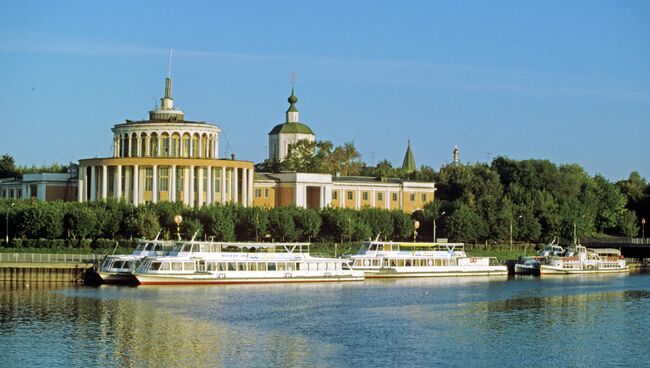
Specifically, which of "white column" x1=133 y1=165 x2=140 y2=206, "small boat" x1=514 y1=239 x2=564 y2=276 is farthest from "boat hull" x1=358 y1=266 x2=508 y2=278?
"white column" x1=133 y1=165 x2=140 y2=206

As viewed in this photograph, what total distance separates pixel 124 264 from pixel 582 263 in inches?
2039

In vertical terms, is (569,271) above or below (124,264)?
below

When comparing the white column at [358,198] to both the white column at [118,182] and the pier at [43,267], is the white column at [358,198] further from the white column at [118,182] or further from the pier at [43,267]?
the pier at [43,267]

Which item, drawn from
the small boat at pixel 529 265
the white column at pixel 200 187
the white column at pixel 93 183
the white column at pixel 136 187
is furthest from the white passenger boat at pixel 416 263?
the white column at pixel 93 183

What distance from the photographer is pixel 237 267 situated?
95438 millimetres

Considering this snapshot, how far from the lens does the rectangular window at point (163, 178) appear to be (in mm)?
130250

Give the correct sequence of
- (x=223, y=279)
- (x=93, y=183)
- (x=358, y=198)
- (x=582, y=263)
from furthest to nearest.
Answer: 1. (x=358, y=198)
2. (x=93, y=183)
3. (x=582, y=263)
4. (x=223, y=279)

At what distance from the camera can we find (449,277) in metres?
109

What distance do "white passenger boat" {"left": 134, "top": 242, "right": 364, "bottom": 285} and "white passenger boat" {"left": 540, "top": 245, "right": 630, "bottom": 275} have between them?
25.2 metres

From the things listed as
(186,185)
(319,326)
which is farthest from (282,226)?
(319,326)

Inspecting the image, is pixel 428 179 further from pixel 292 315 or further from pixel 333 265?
pixel 292 315

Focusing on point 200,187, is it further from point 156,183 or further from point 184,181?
point 156,183

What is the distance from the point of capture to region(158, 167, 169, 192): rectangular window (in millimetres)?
130250

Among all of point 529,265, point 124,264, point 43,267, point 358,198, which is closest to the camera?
Answer: point 43,267
